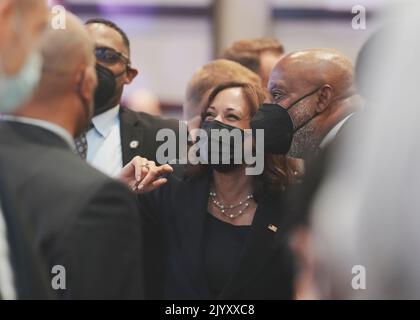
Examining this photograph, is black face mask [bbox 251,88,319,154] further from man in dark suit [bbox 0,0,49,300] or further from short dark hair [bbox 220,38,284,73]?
man in dark suit [bbox 0,0,49,300]

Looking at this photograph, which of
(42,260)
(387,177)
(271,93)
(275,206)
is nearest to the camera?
(387,177)

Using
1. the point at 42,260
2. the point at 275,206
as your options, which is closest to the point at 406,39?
the point at 42,260

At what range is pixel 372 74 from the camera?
1438 millimetres

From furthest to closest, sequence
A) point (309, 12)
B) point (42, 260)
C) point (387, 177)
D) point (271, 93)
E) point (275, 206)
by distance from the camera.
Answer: point (309, 12)
point (271, 93)
point (275, 206)
point (42, 260)
point (387, 177)

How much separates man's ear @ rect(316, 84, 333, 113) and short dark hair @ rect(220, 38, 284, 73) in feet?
3.38

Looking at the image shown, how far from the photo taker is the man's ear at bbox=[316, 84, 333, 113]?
10.5ft

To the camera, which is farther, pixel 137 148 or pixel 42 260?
pixel 137 148

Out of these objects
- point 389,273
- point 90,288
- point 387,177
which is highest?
point 387,177

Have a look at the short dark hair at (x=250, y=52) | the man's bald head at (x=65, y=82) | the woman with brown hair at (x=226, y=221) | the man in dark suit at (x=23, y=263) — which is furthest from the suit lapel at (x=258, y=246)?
the short dark hair at (x=250, y=52)

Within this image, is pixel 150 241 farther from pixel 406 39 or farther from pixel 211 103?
pixel 406 39

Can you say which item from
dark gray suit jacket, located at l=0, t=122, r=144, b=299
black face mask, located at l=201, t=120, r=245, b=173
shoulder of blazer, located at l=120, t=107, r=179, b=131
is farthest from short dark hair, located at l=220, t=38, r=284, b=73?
dark gray suit jacket, located at l=0, t=122, r=144, b=299

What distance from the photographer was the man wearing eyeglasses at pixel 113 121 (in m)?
3.39

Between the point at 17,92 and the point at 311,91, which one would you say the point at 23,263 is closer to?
the point at 17,92

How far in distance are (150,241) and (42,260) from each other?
4.00 ft
